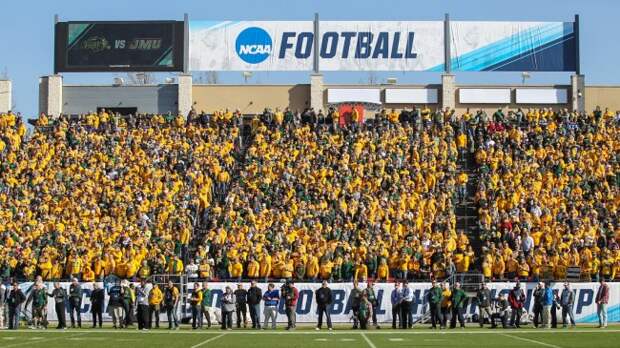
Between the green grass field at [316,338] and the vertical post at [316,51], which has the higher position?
the vertical post at [316,51]

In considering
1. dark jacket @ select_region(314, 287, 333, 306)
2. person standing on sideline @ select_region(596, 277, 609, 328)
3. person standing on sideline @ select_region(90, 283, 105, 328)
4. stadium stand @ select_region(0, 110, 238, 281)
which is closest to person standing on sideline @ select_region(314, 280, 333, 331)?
dark jacket @ select_region(314, 287, 333, 306)

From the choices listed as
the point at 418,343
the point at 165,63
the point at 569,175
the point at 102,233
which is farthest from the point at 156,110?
the point at 418,343

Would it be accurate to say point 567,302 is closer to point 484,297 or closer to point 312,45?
point 484,297

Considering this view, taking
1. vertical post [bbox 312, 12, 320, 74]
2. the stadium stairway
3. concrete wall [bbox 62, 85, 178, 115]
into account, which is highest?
vertical post [bbox 312, 12, 320, 74]

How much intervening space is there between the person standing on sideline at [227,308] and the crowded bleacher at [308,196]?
3.78m

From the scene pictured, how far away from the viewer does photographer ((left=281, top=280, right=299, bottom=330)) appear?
34.3 metres

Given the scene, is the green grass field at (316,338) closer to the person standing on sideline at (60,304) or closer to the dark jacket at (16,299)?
the person standing on sideline at (60,304)

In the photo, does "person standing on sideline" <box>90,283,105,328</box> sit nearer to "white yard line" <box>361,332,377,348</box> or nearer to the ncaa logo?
"white yard line" <box>361,332,377,348</box>

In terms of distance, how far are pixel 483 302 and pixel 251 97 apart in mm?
21965

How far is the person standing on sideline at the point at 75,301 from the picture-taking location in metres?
35.2

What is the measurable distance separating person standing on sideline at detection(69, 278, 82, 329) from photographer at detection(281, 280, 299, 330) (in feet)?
21.4

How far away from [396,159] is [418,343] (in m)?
19.3

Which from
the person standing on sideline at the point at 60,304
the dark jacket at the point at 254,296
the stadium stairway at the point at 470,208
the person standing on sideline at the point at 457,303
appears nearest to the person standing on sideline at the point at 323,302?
the dark jacket at the point at 254,296

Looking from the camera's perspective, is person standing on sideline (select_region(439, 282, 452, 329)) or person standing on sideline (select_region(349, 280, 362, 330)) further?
person standing on sideline (select_region(439, 282, 452, 329))
